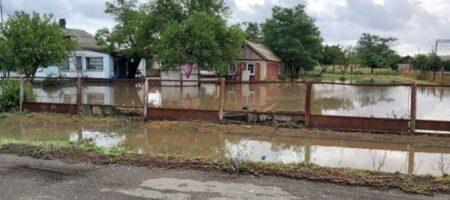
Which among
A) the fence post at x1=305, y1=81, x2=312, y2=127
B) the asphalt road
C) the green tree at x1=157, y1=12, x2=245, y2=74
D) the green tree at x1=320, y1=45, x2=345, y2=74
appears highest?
the green tree at x1=320, y1=45, x2=345, y2=74

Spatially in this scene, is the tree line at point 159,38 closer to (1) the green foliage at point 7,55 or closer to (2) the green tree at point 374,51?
(1) the green foliage at point 7,55

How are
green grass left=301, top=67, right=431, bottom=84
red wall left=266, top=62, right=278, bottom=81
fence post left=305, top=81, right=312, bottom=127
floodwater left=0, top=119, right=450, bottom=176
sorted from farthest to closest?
red wall left=266, top=62, right=278, bottom=81 < green grass left=301, top=67, right=431, bottom=84 < fence post left=305, top=81, right=312, bottom=127 < floodwater left=0, top=119, right=450, bottom=176

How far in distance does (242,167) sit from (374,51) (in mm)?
85017

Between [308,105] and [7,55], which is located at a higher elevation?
[7,55]

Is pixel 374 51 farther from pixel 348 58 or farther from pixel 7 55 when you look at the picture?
pixel 7 55

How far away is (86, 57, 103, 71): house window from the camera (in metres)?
40.0

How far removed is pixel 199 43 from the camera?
31.8 metres

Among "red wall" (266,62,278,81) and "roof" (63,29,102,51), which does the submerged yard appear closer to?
"roof" (63,29,102,51)

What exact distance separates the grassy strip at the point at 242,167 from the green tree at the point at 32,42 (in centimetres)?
2333

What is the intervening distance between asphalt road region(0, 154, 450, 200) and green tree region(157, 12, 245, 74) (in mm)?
25572

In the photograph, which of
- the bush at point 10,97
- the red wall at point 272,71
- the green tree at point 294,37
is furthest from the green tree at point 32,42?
the green tree at point 294,37

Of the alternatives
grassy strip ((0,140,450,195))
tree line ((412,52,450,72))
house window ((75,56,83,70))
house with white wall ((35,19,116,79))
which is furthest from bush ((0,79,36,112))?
tree line ((412,52,450,72))

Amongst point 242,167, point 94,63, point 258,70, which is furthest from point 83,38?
point 242,167

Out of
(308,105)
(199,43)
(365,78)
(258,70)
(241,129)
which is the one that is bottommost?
(241,129)
